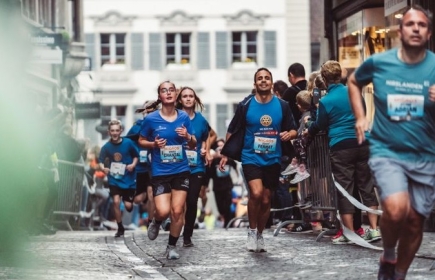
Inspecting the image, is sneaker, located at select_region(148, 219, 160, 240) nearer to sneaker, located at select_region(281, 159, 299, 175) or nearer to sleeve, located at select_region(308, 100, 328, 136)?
sleeve, located at select_region(308, 100, 328, 136)

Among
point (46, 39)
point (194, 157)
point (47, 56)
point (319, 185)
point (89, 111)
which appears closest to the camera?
point (319, 185)

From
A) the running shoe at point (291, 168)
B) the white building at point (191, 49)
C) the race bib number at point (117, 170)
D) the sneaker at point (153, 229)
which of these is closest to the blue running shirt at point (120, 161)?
the race bib number at point (117, 170)

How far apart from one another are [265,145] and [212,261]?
1.64 meters

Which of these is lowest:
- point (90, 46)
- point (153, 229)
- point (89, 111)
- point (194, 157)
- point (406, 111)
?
point (153, 229)

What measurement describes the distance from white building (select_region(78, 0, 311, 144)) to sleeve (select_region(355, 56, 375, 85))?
48608mm

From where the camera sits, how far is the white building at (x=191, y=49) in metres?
58.8

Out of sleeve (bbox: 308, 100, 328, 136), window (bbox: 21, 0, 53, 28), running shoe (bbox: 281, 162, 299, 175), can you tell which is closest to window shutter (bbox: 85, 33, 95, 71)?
window (bbox: 21, 0, 53, 28)

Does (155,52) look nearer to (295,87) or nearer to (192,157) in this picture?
(295,87)

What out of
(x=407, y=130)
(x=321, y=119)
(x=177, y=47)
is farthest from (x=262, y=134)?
(x=177, y=47)

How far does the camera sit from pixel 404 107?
9.34 metres

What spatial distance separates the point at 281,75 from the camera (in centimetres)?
5850

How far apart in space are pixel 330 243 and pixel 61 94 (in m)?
25.7

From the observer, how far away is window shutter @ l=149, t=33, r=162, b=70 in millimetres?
58781

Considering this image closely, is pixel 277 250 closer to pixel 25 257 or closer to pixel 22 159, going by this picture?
pixel 25 257
